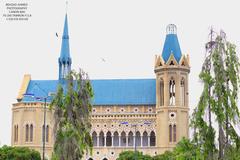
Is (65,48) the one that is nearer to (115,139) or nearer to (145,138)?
(115,139)

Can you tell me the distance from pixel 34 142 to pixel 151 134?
2347 centimetres

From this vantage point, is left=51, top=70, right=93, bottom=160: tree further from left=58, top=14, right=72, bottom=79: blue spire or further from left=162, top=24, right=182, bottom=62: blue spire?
left=58, top=14, right=72, bottom=79: blue spire

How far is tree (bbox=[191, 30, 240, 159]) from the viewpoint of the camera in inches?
1126

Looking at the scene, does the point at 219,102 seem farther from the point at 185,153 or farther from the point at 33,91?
the point at 33,91

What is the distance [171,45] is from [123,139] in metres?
21.6

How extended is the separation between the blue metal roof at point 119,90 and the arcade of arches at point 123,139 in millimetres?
6415

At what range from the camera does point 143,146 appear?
393 ft

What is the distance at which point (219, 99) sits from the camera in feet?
94.5

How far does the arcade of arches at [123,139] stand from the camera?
120m

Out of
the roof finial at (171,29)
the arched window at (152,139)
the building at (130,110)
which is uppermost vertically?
the roof finial at (171,29)

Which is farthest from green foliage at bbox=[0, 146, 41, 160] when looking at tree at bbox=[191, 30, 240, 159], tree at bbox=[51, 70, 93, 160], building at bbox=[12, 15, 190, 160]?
tree at bbox=[191, 30, 240, 159]

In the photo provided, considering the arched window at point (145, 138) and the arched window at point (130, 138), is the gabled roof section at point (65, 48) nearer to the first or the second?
the arched window at point (130, 138)

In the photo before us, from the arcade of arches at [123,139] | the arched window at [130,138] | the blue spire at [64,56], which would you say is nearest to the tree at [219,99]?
the arcade of arches at [123,139]

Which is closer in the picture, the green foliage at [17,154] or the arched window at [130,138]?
the green foliage at [17,154]
